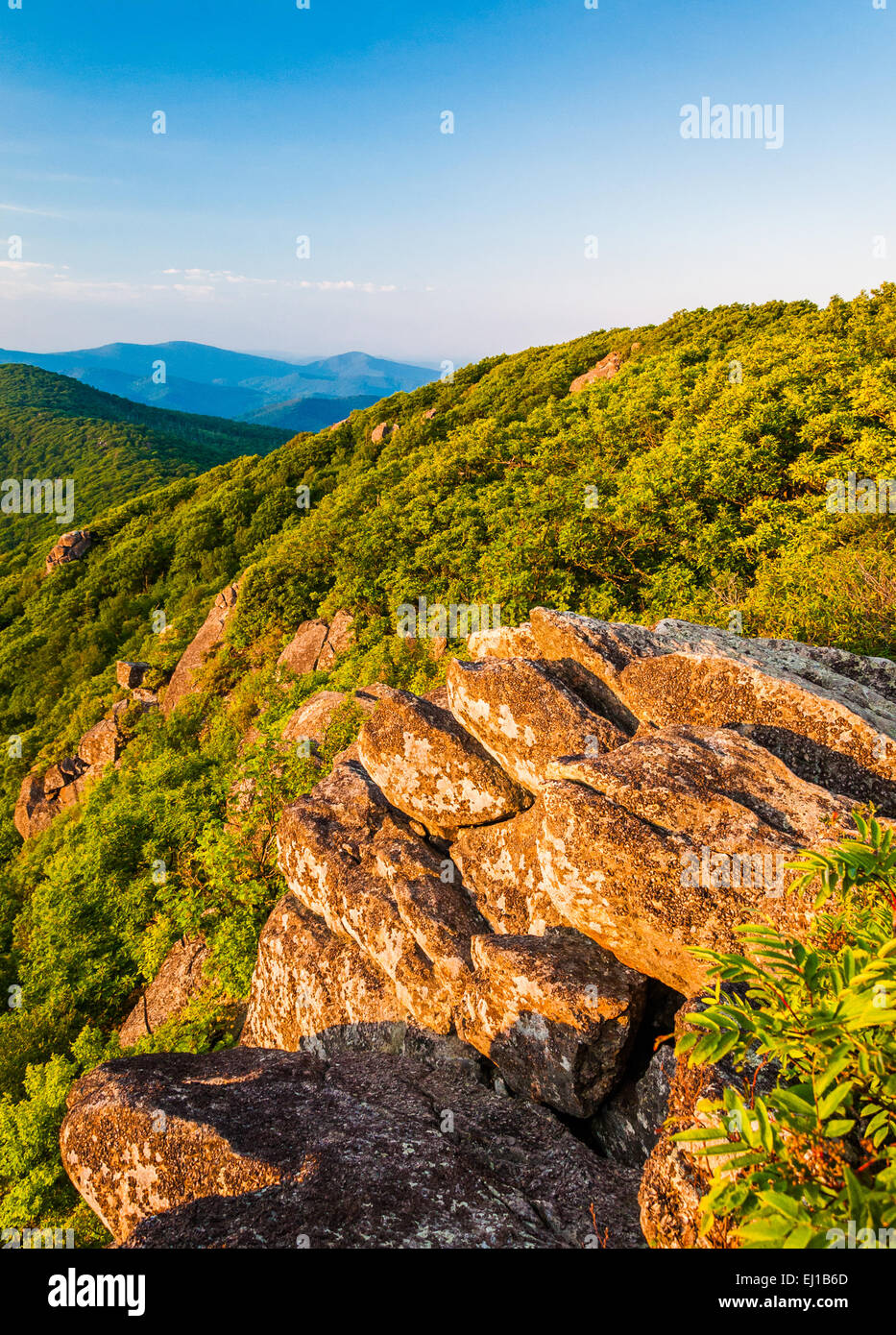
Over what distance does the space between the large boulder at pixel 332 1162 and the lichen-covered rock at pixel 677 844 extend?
9.18 feet

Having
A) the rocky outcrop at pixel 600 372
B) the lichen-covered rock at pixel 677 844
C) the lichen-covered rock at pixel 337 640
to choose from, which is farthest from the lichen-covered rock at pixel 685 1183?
the rocky outcrop at pixel 600 372

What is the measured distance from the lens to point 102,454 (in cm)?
14588

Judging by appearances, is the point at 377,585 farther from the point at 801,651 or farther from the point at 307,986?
the point at 307,986

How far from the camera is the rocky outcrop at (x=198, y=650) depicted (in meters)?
45.9

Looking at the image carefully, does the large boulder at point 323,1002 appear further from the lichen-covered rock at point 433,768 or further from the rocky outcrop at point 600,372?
the rocky outcrop at point 600,372

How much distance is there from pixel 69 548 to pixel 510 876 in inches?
3227

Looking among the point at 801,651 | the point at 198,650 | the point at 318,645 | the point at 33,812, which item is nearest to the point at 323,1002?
the point at 801,651

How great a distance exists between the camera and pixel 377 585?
3762 cm

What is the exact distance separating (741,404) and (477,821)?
94.6ft
